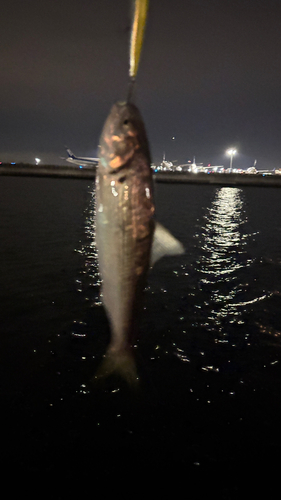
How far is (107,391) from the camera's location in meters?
4.89

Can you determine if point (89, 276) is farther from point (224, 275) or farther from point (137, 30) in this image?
point (137, 30)

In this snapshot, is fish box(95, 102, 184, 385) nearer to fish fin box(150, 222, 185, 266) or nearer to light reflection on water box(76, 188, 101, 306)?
fish fin box(150, 222, 185, 266)

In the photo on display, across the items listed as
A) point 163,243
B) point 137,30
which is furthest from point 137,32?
point 163,243

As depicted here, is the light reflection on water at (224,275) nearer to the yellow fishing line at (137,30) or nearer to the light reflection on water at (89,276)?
the light reflection on water at (89,276)

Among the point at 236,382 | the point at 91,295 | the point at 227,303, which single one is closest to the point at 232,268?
the point at 227,303

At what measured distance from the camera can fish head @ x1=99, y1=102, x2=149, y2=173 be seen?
2172 mm

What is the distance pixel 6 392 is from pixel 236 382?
4150 mm

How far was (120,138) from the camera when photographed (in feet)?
7.13

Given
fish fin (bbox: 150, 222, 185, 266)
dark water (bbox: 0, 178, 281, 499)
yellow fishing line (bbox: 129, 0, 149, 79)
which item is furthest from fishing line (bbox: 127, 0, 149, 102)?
dark water (bbox: 0, 178, 281, 499)

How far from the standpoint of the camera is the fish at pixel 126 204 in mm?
2178

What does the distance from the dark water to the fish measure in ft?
9.58

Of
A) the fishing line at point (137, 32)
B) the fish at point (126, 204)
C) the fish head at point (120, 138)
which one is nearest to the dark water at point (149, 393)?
the fish at point (126, 204)

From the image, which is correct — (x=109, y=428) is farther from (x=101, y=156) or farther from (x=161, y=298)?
(x=161, y=298)

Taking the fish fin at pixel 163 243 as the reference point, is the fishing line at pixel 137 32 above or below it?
above
